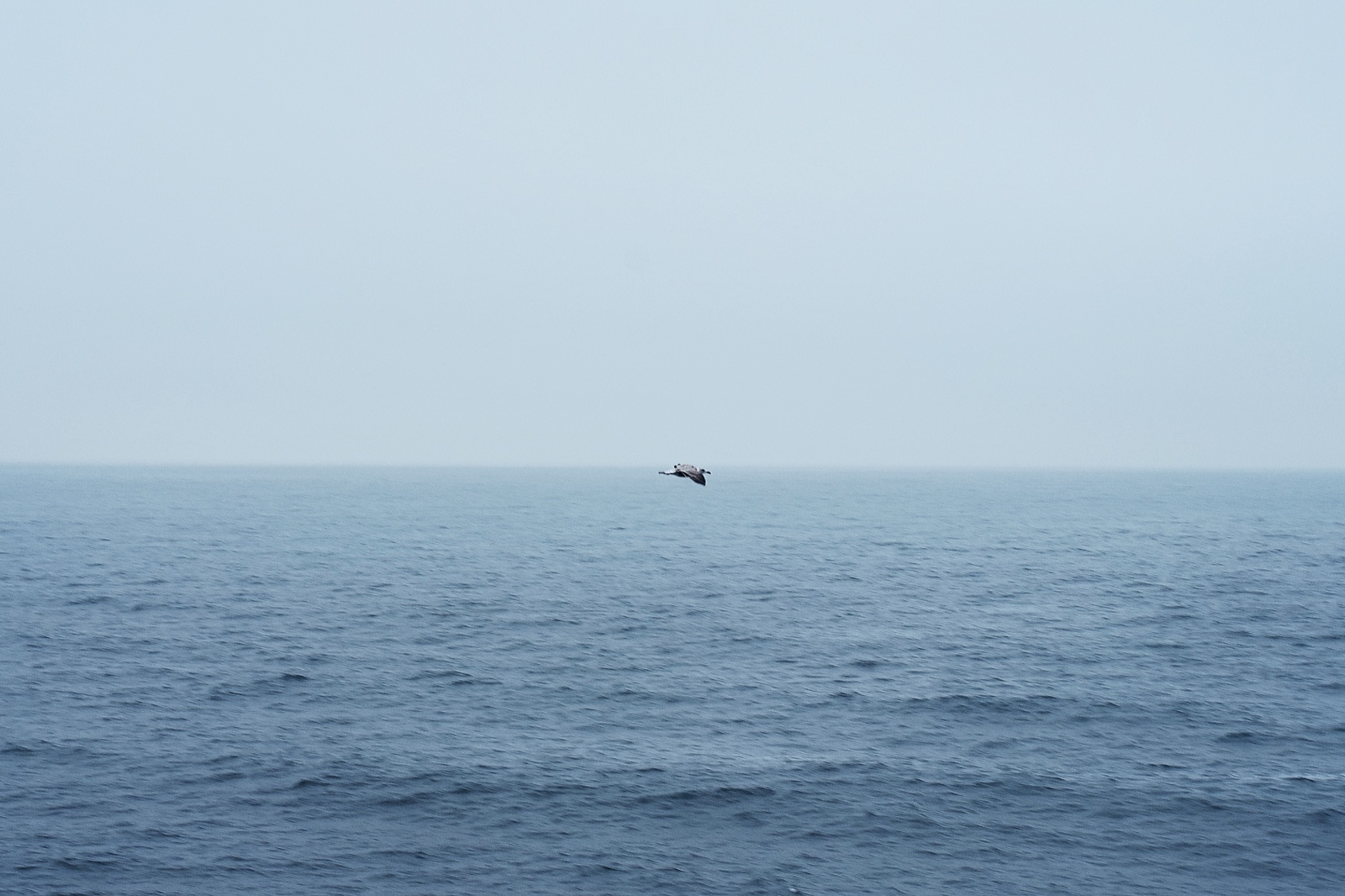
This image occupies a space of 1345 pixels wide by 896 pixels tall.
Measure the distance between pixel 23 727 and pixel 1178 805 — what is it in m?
53.7

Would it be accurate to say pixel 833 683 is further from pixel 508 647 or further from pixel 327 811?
pixel 327 811

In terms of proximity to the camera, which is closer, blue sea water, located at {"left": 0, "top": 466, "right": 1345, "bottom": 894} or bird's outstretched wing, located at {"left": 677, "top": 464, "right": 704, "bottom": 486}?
bird's outstretched wing, located at {"left": 677, "top": 464, "right": 704, "bottom": 486}

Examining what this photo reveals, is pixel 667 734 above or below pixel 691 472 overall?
below

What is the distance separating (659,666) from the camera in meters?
68.5

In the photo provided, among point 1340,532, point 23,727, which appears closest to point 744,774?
point 23,727

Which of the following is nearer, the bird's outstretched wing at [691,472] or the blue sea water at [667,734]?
the bird's outstretched wing at [691,472]

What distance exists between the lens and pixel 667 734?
178ft

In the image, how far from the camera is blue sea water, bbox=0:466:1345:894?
4003 cm

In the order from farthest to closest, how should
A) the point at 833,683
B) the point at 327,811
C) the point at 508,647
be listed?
the point at 508,647
the point at 833,683
the point at 327,811

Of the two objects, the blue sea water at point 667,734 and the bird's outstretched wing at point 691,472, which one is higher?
the bird's outstretched wing at point 691,472

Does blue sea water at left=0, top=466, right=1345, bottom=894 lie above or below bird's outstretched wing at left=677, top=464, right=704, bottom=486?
below

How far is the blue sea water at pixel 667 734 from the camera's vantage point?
4003cm

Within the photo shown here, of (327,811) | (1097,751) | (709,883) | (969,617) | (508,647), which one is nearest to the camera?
(709,883)

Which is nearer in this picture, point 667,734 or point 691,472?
point 691,472
